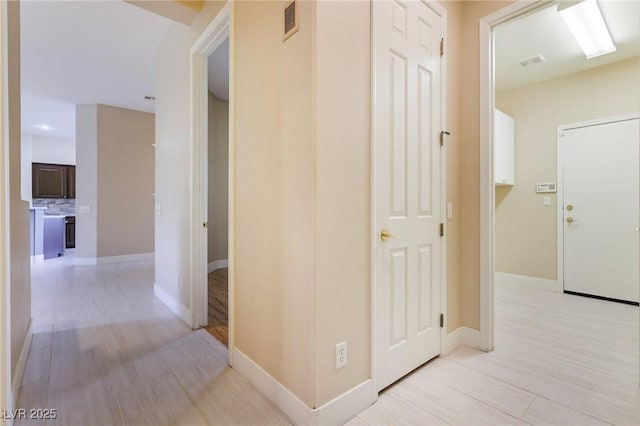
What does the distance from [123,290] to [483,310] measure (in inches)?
160

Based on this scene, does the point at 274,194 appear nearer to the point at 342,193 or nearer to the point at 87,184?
the point at 342,193

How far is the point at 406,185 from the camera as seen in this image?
1824 millimetres

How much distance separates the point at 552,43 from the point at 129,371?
A: 469cm

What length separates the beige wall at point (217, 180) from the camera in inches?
201

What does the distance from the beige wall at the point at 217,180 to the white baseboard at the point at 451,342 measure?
396 centimetres

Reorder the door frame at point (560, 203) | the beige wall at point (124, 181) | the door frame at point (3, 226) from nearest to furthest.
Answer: the door frame at point (3, 226)
the door frame at point (560, 203)
the beige wall at point (124, 181)

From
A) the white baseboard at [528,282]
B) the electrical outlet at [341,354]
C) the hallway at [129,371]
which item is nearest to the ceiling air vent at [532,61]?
the white baseboard at [528,282]

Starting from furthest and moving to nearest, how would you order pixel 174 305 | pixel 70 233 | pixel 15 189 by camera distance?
1. pixel 70 233
2. pixel 174 305
3. pixel 15 189

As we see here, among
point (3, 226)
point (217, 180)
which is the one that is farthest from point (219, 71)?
point (3, 226)

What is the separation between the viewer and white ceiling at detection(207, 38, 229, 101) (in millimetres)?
3476

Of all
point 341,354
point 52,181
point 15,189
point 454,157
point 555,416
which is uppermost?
point 52,181

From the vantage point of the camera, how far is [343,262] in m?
1.47

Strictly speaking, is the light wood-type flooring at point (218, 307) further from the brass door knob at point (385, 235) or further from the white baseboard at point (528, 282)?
the white baseboard at point (528, 282)

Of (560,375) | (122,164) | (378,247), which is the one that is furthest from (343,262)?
(122,164)
